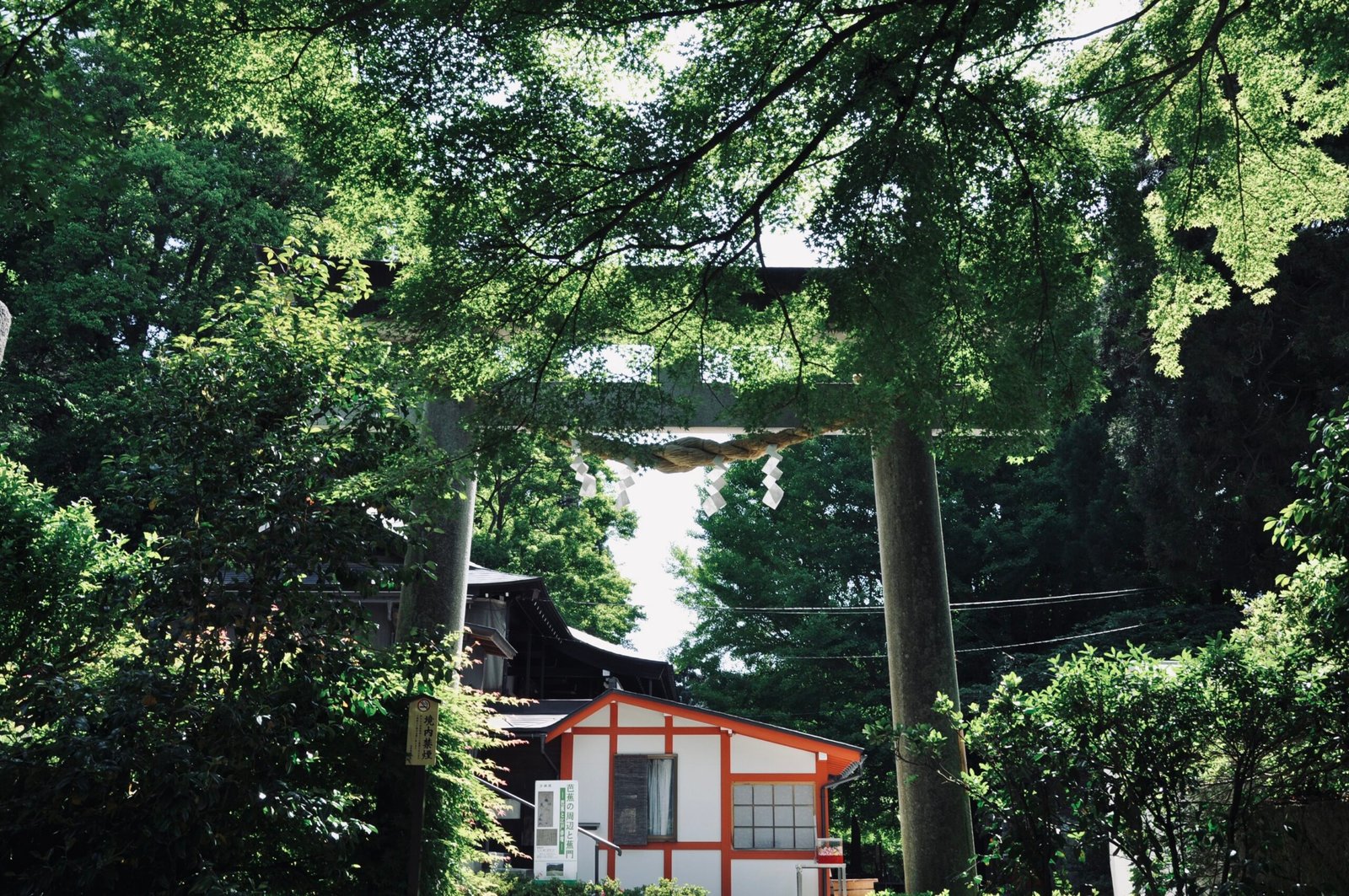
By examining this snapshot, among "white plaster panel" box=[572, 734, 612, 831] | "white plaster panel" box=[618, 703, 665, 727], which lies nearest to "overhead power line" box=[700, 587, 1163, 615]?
"white plaster panel" box=[618, 703, 665, 727]

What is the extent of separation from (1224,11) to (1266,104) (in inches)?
38.9

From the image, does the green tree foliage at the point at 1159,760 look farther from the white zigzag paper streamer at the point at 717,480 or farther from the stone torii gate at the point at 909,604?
the white zigzag paper streamer at the point at 717,480

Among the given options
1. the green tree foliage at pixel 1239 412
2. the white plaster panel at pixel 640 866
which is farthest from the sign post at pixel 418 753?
the white plaster panel at pixel 640 866

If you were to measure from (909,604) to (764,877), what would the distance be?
8.12 meters

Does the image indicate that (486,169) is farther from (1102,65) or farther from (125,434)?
(1102,65)

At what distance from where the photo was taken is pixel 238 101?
461cm

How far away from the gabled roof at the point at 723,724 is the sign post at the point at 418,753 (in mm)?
8875

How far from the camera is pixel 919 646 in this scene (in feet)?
20.7

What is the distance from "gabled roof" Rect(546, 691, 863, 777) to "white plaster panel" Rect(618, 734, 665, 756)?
37cm

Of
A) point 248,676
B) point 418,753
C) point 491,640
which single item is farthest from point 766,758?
point 248,676

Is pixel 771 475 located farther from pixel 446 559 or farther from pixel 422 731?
pixel 422 731

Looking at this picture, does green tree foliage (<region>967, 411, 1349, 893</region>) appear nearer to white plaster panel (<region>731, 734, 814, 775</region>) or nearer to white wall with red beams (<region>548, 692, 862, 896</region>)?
white wall with red beams (<region>548, 692, 862, 896</region>)

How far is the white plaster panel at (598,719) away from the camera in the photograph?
13680 mm

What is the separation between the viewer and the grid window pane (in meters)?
13.3
